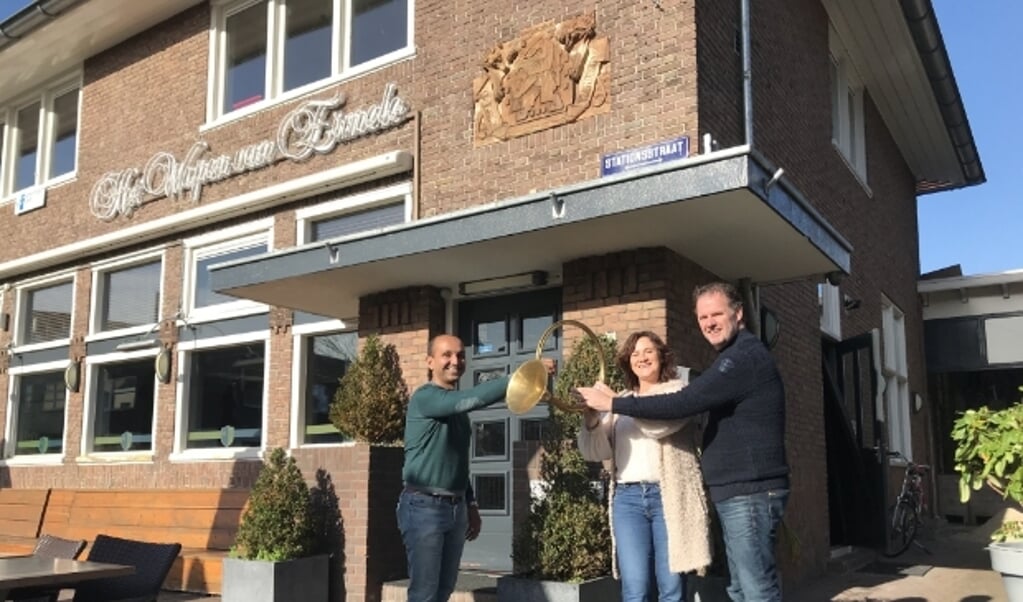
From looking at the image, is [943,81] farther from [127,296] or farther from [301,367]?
[127,296]

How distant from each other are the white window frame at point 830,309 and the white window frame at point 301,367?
521 cm

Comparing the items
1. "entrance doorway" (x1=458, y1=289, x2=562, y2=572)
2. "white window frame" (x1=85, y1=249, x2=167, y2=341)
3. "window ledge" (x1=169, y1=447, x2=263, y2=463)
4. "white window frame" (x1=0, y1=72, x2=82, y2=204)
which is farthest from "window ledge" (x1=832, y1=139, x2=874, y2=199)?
"white window frame" (x1=0, y1=72, x2=82, y2=204)

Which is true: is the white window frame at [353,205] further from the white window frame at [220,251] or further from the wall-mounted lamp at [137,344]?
the wall-mounted lamp at [137,344]

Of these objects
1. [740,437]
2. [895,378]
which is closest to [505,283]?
[740,437]

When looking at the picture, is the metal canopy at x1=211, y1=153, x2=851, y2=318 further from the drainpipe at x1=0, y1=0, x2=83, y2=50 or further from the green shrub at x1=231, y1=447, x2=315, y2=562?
the drainpipe at x1=0, y1=0, x2=83, y2=50

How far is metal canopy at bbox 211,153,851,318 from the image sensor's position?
570 centimetres

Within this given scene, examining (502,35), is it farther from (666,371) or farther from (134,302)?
(134,302)

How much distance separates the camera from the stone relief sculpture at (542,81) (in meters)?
7.48

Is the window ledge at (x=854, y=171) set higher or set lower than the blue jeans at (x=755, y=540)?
higher

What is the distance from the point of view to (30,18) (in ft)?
37.9

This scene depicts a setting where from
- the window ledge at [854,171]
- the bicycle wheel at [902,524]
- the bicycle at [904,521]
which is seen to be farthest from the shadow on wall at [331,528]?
the window ledge at [854,171]

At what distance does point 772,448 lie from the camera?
368 cm

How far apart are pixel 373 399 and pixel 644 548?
12.9 ft

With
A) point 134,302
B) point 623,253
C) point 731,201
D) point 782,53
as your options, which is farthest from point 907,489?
point 134,302
